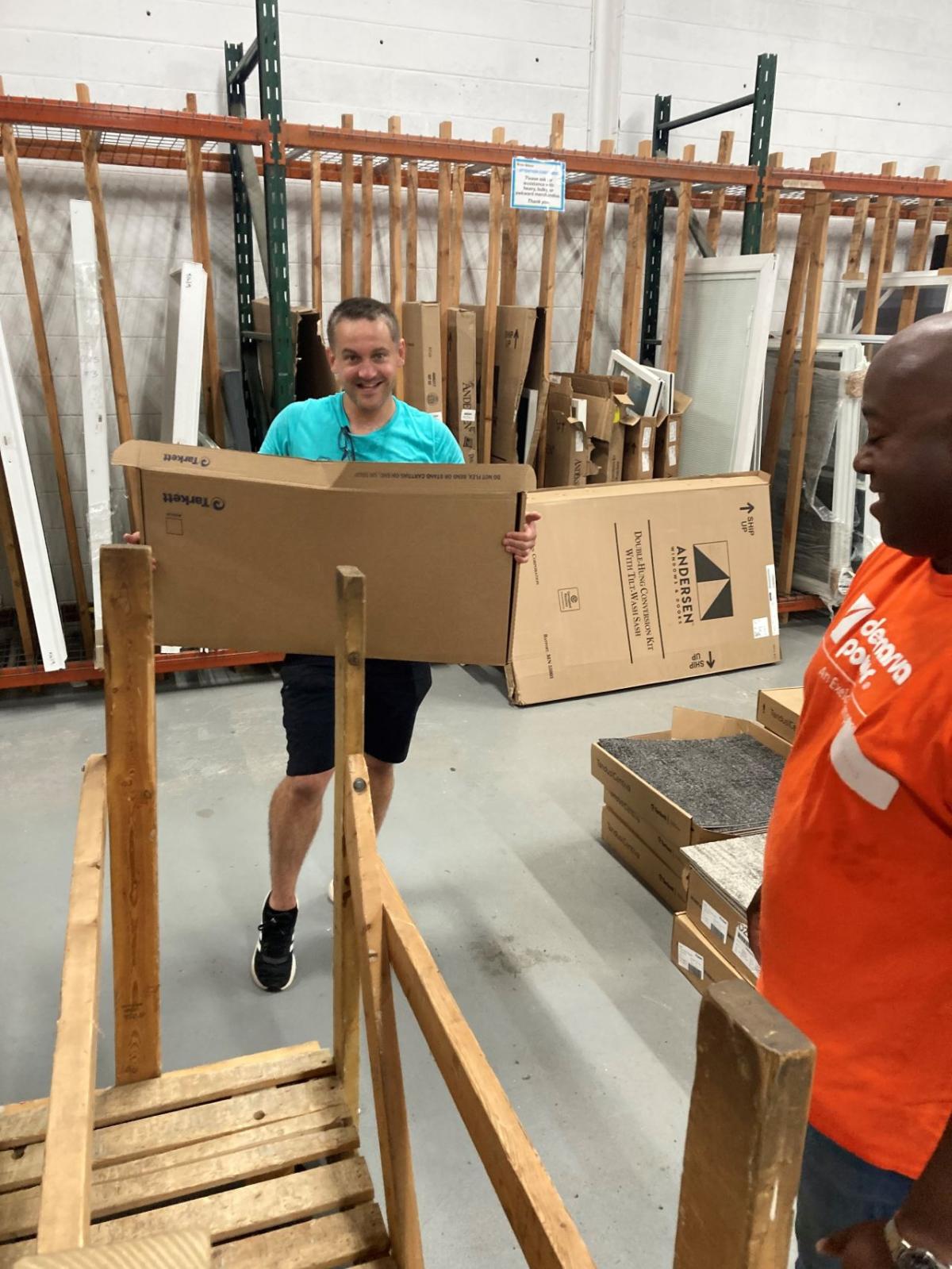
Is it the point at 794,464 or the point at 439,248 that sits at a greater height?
the point at 439,248

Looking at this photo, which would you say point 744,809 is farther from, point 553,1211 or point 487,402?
point 487,402

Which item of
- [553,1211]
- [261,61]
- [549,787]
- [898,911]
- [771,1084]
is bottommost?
[549,787]

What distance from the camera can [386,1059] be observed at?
3.78ft

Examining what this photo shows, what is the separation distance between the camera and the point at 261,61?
3.08m

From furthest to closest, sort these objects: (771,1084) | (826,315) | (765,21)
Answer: (826,315), (765,21), (771,1084)

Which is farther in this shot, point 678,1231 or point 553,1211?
point 553,1211

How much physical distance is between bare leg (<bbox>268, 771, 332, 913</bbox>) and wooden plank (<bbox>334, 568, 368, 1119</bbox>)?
59 centimetres

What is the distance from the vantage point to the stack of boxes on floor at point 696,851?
6.52 ft

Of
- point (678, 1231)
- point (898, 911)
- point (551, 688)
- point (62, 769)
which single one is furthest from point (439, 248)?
point (678, 1231)

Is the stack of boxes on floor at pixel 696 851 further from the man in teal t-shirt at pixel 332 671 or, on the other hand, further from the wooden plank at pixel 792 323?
the wooden plank at pixel 792 323

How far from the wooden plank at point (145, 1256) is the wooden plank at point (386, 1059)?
574mm

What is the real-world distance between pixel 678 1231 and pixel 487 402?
357 centimetres

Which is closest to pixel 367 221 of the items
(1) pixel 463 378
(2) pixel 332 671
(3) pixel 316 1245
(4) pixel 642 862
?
(1) pixel 463 378

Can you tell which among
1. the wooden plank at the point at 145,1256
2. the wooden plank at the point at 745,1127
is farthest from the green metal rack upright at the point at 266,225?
the wooden plank at the point at 745,1127
